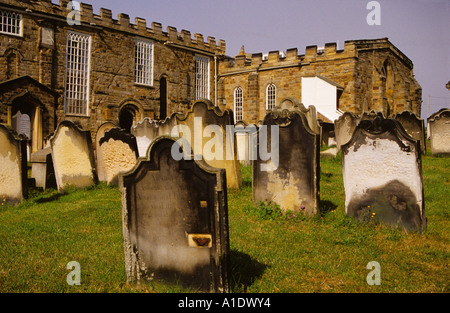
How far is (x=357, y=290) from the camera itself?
388 centimetres

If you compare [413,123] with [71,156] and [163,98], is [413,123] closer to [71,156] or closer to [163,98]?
[71,156]

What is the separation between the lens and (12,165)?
8188mm

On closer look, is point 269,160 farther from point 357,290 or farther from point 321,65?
point 321,65

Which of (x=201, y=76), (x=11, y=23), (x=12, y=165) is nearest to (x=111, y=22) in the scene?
(x=11, y=23)

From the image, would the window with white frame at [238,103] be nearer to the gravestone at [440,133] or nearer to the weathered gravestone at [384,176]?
the gravestone at [440,133]

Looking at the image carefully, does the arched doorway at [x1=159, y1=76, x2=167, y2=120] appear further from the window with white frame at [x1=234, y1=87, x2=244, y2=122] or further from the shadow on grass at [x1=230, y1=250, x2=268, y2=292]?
the shadow on grass at [x1=230, y1=250, x2=268, y2=292]

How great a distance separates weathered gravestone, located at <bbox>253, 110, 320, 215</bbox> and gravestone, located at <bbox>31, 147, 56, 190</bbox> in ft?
21.3

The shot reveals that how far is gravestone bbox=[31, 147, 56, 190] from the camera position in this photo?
1041cm

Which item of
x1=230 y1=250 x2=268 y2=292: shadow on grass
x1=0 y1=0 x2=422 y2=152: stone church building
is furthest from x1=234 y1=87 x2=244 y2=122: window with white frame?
x1=230 y1=250 x2=268 y2=292: shadow on grass

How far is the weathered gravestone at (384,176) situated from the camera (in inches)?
223

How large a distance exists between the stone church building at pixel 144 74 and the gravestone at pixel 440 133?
11.3 meters

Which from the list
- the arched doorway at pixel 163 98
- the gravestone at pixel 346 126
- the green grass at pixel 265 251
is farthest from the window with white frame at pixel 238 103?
the green grass at pixel 265 251

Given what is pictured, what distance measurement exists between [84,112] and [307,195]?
65.2 feet
